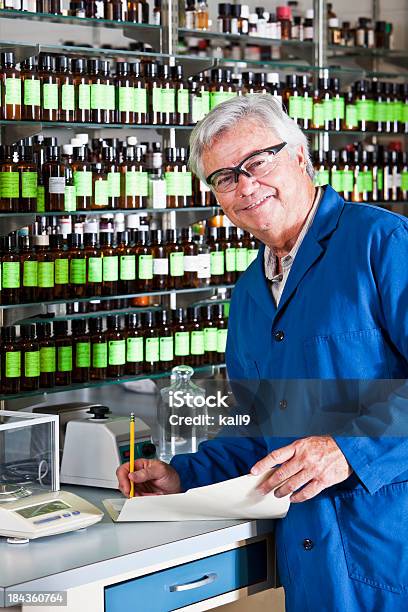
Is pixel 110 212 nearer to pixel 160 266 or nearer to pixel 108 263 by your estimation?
pixel 108 263

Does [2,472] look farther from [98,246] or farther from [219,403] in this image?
[98,246]

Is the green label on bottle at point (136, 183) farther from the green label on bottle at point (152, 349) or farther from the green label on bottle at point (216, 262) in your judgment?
the green label on bottle at point (152, 349)

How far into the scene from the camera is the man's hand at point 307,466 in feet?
7.27

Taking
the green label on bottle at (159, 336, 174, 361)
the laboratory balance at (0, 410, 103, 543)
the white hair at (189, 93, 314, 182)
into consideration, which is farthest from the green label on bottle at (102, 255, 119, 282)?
the white hair at (189, 93, 314, 182)

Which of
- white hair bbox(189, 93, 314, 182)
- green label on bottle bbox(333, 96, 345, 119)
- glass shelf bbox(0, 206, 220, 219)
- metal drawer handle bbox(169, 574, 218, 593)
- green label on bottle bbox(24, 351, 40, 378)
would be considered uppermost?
green label on bottle bbox(333, 96, 345, 119)

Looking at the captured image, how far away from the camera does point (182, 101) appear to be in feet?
13.5

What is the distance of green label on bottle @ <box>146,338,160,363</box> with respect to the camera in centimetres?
401

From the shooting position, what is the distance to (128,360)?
3.96 metres

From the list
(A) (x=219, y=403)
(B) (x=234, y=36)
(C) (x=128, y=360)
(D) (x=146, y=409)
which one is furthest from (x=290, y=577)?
(B) (x=234, y=36)

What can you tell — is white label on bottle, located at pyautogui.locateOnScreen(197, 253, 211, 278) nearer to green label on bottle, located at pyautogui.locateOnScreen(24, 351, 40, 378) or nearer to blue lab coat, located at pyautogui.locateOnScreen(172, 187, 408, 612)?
green label on bottle, located at pyautogui.locateOnScreen(24, 351, 40, 378)

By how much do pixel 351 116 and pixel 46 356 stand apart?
201 cm

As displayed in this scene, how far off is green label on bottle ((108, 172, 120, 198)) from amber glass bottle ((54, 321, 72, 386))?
492mm

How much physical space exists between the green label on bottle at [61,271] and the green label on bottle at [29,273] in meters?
0.11

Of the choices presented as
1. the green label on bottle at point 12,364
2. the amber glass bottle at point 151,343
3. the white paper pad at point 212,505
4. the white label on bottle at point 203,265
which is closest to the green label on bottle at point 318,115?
the white label on bottle at point 203,265
